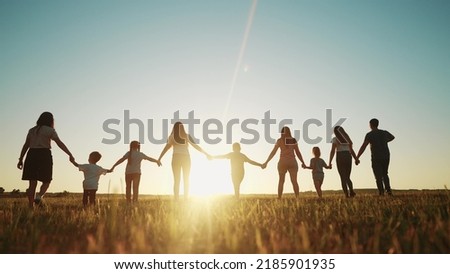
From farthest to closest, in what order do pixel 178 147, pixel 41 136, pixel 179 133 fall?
Result: pixel 179 133 → pixel 178 147 → pixel 41 136

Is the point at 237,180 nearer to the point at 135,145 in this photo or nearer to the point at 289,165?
the point at 289,165

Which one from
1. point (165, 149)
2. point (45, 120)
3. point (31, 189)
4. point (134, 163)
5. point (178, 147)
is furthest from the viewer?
point (134, 163)

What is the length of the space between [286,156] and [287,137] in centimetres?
66

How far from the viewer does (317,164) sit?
13.9 meters

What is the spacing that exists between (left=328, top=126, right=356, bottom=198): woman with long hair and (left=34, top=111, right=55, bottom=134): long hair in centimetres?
873

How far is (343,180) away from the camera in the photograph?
12.2 m

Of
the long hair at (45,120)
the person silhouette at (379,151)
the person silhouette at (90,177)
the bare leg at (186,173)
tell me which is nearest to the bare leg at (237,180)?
the bare leg at (186,173)

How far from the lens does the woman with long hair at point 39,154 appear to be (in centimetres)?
855

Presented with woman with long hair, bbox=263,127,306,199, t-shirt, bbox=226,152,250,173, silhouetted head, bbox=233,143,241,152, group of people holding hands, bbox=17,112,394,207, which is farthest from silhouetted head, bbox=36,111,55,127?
woman with long hair, bbox=263,127,306,199

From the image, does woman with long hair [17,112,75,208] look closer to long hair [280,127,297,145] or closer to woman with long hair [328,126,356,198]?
long hair [280,127,297,145]

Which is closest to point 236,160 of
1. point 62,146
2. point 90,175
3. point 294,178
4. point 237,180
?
point 237,180

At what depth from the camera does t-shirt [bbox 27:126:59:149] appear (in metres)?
8.66
